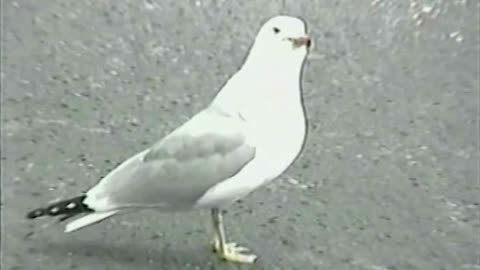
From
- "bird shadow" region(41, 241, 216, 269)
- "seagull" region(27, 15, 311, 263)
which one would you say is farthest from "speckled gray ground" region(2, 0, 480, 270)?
"seagull" region(27, 15, 311, 263)

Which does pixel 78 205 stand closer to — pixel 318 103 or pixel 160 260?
pixel 160 260

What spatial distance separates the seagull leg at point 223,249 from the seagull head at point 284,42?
9.3 inches

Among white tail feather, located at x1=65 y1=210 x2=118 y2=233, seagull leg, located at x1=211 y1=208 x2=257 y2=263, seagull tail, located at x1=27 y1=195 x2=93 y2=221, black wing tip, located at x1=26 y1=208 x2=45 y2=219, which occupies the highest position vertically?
black wing tip, located at x1=26 y1=208 x2=45 y2=219

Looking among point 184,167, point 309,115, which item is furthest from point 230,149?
point 309,115

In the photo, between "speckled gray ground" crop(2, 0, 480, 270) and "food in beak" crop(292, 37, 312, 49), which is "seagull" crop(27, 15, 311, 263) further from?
"speckled gray ground" crop(2, 0, 480, 270)

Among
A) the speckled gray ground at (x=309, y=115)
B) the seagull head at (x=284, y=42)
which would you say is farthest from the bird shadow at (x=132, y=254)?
the seagull head at (x=284, y=42)

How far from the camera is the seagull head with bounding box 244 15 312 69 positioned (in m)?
1.36

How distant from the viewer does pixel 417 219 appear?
1.62 meters

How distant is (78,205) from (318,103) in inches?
27.7

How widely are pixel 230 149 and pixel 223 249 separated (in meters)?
0.19

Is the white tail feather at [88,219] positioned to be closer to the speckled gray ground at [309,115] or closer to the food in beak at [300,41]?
the speckled gray ground at [309,115]

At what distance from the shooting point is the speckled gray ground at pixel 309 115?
4.96 feet

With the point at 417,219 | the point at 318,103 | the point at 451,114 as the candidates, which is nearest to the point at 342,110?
the point at 318,103

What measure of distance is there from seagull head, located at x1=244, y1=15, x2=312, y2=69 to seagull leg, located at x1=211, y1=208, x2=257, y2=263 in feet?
0.78
